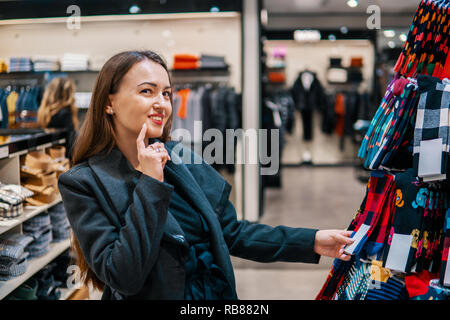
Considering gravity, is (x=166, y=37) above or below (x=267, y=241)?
above

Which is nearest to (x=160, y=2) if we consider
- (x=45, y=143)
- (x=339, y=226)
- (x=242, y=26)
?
(x=242, y=26)

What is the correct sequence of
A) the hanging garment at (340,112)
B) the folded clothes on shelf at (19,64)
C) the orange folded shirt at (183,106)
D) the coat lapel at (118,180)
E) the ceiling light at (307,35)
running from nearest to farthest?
the coat lapel at (118,180) → the folded clothes on shelf at (19,64) → the orange folded shirt at (183,106) → the hanging garment at (340,112) → the ceiling light at (307,35)

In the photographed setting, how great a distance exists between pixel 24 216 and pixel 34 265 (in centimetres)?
36

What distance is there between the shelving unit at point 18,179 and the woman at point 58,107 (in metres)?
0.61

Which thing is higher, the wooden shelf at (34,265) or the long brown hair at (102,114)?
the long brown hair at (102,114)

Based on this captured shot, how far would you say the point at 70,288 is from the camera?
10.2 feet

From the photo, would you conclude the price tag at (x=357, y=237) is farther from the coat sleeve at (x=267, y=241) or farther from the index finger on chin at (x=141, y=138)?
the index finger on chin at (x=141, y=138)

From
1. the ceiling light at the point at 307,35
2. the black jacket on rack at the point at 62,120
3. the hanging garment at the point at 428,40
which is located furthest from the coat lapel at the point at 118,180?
the ceiling light at the point at 307,35

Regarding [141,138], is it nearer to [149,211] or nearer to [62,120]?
[149,211]

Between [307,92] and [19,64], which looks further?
[307,92]

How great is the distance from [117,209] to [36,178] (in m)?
1.82

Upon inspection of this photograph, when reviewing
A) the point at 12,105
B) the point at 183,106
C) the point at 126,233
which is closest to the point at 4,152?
the point at 12,105

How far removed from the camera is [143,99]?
1.31m

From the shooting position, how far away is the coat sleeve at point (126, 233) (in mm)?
1143
